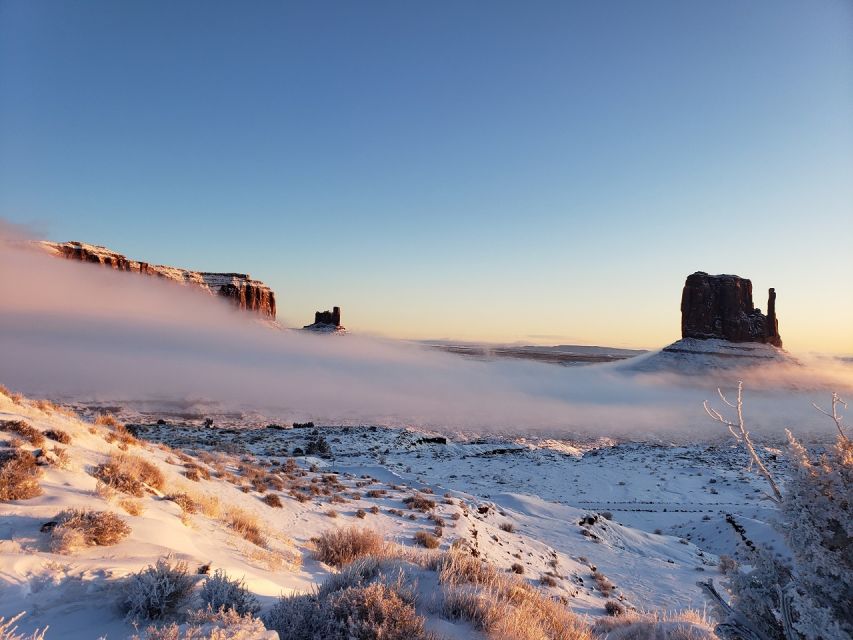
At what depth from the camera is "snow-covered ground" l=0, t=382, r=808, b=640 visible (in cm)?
439

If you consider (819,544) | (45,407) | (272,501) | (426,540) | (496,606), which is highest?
(819,544)

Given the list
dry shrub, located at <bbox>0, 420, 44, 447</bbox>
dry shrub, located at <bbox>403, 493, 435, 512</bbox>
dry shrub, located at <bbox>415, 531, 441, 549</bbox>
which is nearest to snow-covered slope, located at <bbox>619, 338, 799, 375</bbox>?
dry shrub, located at <bbox>403, 493, 435, 512</bbox>

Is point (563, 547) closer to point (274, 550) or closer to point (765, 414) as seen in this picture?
point (274, 550)

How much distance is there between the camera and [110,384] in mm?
70312

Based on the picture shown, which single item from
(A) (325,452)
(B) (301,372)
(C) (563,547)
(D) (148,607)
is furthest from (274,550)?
(B) (301,372)

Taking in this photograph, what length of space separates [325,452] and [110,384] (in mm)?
58828

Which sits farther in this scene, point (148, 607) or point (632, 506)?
point (632, 506)

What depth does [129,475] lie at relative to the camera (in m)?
8.06

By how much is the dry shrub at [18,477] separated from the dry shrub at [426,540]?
24.3 feet

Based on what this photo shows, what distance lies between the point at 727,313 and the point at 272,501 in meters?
131

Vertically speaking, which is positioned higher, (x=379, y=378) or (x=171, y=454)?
(x=171, y=454)

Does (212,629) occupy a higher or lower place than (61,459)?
higher

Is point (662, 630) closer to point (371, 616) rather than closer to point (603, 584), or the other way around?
point (371, 616)

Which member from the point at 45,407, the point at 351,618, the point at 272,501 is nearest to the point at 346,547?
the point at 272,501
